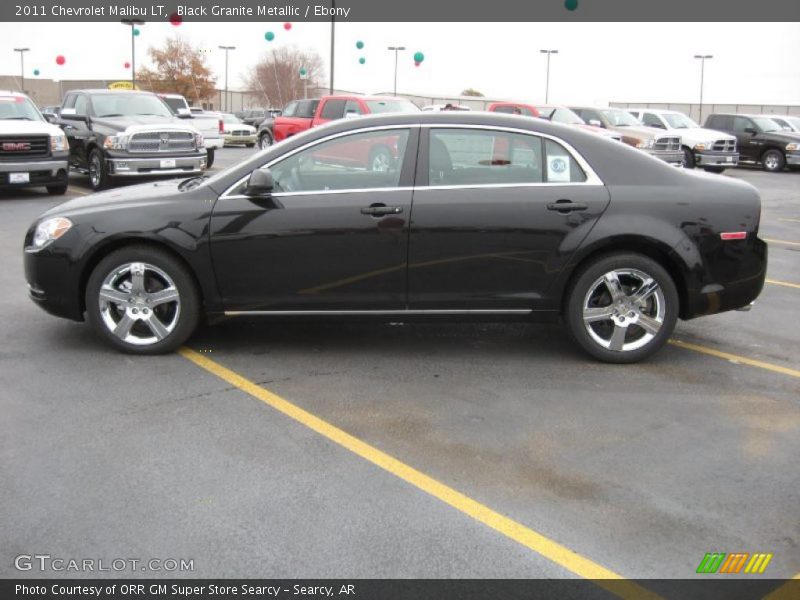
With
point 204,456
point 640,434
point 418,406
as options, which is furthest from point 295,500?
point 640,434

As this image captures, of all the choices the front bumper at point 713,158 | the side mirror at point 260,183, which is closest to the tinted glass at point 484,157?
the side mirror at point 260,183

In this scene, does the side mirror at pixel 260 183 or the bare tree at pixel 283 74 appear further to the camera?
the bare tree at pixel 283 74

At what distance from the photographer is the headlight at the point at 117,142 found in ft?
51.1

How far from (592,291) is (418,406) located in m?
1.56

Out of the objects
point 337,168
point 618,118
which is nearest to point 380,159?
point 337,168

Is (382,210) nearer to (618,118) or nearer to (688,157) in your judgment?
(618,118)

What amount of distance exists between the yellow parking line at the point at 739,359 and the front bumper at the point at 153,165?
1189 cm

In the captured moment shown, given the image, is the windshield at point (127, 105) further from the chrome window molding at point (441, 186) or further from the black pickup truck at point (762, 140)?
the black pickup truck at point (762, 140)

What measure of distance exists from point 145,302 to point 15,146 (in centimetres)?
1047

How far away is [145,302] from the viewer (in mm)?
5762

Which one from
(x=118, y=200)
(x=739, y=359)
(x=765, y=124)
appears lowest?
(x=739, y=359)

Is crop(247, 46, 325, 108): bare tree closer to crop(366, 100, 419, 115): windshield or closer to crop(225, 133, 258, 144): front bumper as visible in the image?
crop(225, 133, 258, 144): front bumper

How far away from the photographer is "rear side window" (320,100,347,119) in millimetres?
21344

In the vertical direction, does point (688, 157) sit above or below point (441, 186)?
above
